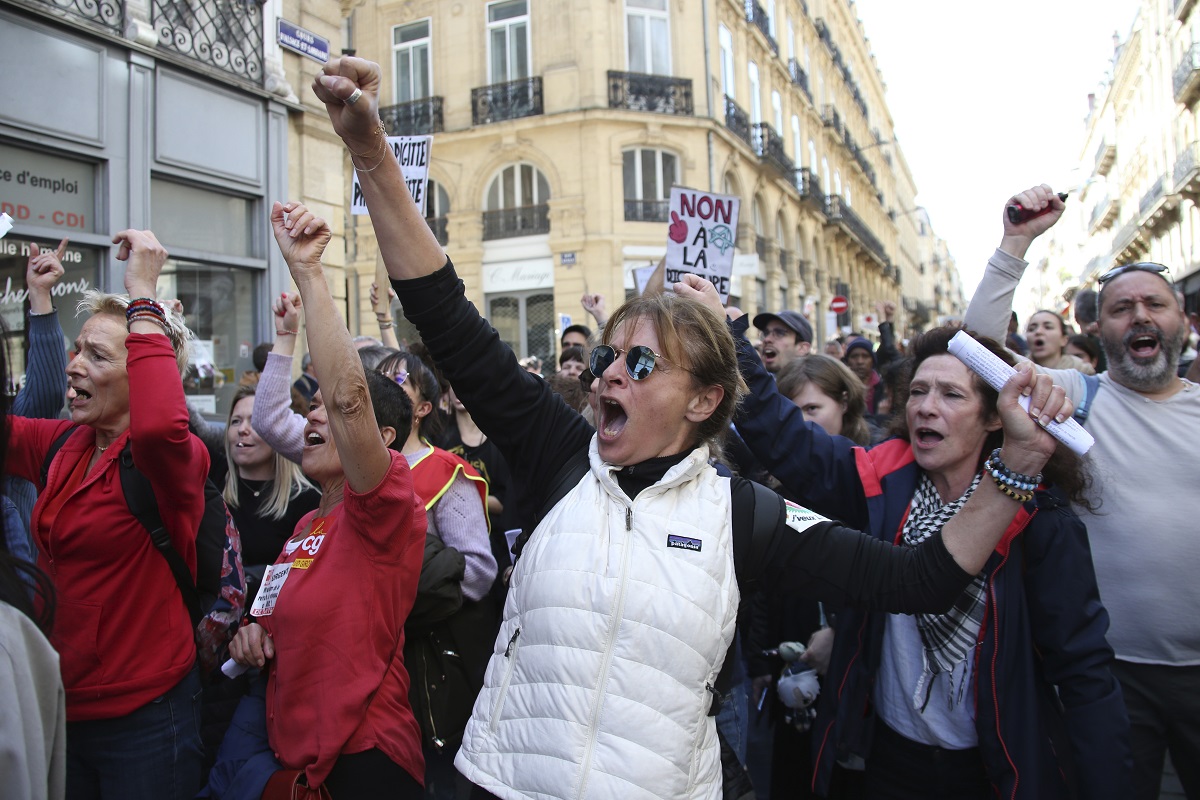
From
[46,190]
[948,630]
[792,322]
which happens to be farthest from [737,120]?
[948,630]

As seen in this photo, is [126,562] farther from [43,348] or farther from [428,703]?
[43,348]

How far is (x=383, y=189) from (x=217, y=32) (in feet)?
27.6

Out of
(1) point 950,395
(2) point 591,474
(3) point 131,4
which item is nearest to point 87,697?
(2) point 591,474

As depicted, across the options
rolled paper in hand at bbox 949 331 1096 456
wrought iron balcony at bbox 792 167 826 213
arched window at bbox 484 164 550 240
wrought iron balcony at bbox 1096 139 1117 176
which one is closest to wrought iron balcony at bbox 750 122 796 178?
wrought iron balcony at bbox 792 167 826 213

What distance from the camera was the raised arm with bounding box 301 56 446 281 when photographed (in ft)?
5.63

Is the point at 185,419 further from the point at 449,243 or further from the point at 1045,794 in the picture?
the point at 449,243

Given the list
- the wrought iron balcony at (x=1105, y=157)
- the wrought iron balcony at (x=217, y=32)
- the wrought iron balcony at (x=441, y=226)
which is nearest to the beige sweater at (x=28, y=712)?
the wrought iron balcony at (x=217, y=32)

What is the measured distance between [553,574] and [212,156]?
8.46 meters

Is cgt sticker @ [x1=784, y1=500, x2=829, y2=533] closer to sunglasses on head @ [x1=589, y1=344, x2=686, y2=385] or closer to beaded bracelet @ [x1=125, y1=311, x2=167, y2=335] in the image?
sunglasses on head @ [x1=589, y1=344, x2=686, y2=385]

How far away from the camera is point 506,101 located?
2158 cm

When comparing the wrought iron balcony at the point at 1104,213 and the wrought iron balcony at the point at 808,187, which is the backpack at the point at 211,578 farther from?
the wrought iron balcony at the point at 1104,213

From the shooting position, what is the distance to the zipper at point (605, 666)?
160 cm

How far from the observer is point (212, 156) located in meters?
8.64

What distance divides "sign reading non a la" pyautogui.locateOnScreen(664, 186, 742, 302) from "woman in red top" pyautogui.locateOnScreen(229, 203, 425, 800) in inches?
163
